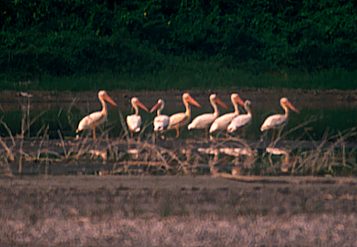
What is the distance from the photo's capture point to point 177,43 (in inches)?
1296

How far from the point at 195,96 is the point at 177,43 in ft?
13.5

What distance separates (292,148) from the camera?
16.1 meters

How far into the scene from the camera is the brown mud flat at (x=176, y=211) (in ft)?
28.6

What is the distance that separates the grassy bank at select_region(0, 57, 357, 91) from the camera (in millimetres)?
29958

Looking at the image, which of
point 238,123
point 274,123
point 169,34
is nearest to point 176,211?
point 238,123

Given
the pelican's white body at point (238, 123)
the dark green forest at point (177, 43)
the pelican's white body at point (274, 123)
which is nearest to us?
the pelican's white body at point (238, 123)

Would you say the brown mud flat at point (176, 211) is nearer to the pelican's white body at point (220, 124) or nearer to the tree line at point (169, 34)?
the pelican's white body at point (220, 124)

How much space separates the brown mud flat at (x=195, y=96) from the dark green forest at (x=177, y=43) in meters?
0.63

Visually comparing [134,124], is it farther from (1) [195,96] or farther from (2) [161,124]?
(1) [195,96]

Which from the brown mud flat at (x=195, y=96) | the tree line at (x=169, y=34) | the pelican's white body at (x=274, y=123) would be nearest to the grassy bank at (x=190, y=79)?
the tree line at (x=169, y=34)

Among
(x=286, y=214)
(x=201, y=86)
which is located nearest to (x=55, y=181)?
(x=286, y=214)

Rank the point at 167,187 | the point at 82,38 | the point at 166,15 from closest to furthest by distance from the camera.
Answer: the point at 167,187, the point at 82,38, the point at 166,15

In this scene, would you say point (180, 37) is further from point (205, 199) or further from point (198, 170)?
point (205, 199)

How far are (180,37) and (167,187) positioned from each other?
21442 millimetres
